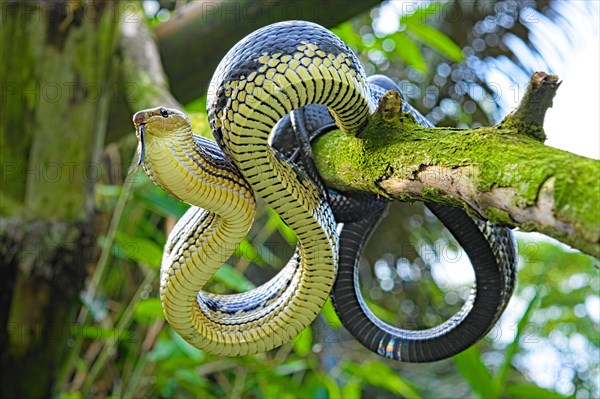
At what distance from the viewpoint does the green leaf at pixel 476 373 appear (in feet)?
6.04

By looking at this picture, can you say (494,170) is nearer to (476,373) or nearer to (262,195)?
(262,195)

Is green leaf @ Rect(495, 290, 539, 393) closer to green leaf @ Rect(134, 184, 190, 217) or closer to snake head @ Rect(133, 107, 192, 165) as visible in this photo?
green leaf @ Rect(134, 184, 190, 217)

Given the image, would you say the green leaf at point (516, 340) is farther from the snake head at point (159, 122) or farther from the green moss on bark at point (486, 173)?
the snake head at point (159, 122)

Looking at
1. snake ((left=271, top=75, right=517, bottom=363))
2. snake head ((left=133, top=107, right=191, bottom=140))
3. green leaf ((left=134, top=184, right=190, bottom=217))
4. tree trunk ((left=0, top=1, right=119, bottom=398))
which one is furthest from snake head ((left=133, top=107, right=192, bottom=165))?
green leaf ((left=134, top=184, right=190, bottom=217))

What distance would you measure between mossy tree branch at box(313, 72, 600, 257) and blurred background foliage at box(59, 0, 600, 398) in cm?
61

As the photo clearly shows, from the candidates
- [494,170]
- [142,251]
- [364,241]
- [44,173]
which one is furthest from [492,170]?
[142,251]

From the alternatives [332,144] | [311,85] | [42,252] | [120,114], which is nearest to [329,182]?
[332,144]

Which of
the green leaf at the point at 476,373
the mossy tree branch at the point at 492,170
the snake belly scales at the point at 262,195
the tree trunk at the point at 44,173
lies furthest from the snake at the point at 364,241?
the green leaf at the point at 476,373

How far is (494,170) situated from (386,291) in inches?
144

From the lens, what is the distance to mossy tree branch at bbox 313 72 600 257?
0.56m

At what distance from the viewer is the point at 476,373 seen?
1841 millimetres

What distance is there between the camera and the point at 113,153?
2.62 metres

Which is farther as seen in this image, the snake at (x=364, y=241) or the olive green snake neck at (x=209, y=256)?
the snake at (x=364, y=241)

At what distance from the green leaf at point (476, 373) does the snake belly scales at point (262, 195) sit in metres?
0.73
